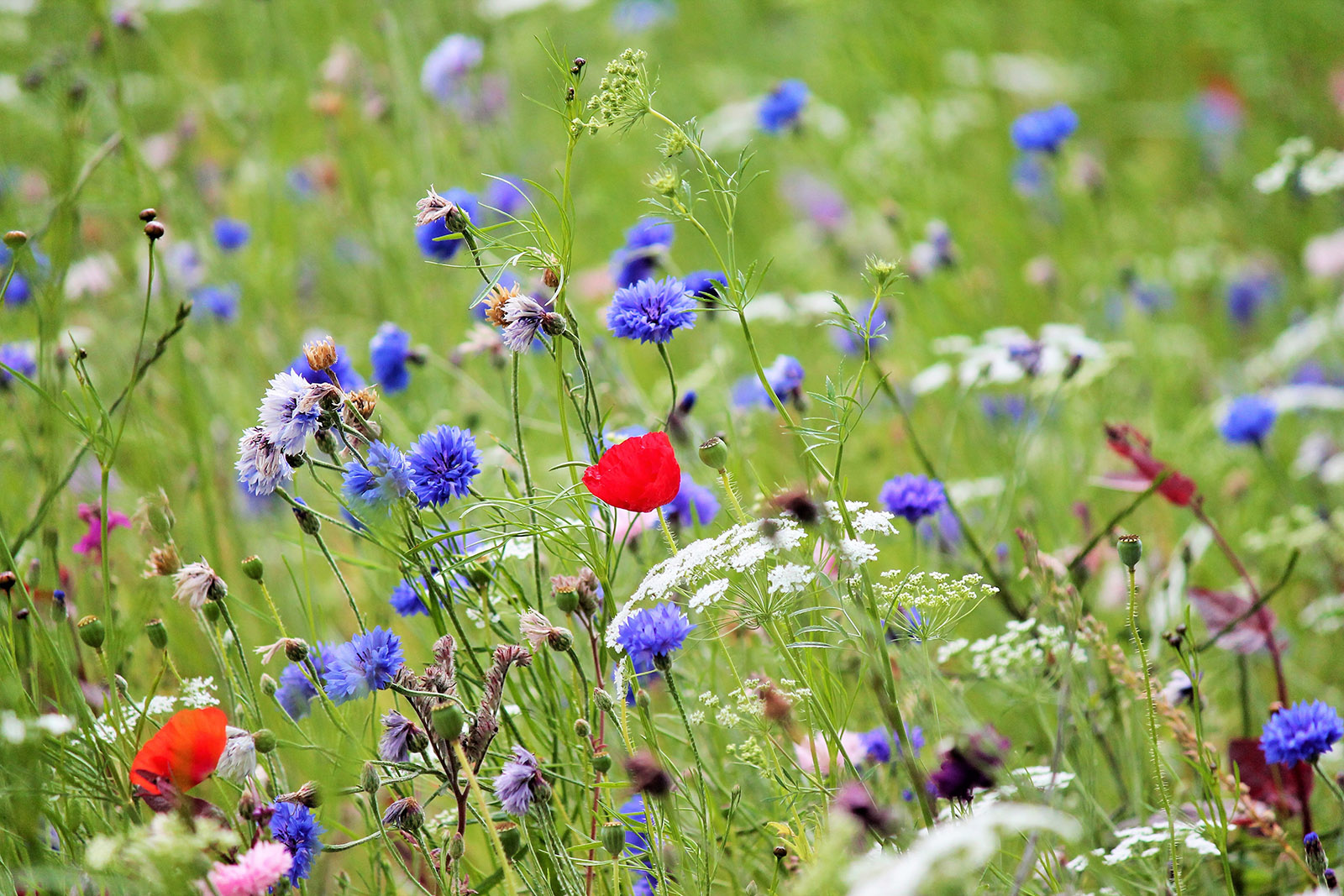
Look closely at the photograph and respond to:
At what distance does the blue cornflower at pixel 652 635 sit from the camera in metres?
0.94

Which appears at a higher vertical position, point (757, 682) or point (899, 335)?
point (899, 335)

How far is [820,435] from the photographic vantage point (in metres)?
0.92

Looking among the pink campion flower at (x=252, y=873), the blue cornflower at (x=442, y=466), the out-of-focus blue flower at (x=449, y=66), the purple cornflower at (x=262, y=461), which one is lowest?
the pink campion flower at (x=252, y=873)

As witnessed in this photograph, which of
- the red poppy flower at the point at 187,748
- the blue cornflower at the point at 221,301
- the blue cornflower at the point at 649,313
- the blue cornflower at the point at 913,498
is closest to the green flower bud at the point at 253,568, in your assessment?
the red poppy flower at the point at 187,748

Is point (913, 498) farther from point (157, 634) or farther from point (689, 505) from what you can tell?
point (157, 634)

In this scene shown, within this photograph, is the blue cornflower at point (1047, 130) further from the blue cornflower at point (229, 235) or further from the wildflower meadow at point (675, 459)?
the blue cornflower at point (229, 235)

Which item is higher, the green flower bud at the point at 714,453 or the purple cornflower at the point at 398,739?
the green flower bud at the point at 714,453

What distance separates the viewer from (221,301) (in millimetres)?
2189

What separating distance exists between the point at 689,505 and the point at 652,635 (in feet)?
1.25

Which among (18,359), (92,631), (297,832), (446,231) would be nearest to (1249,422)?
(446,231)

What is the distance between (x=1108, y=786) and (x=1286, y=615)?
568 millimetres

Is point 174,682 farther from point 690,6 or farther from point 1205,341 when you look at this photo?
point 690,6

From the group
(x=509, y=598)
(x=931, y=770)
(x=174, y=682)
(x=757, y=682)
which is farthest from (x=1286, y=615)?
(x=174, y=682)

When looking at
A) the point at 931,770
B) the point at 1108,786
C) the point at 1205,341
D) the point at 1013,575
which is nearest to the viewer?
the point at 931,770
